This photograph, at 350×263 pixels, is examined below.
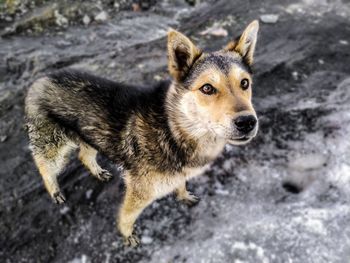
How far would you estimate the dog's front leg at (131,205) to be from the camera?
4.62m

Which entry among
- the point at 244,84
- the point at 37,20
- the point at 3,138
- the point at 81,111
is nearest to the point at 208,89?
the point at 244,84

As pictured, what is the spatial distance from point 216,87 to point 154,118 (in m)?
0.90

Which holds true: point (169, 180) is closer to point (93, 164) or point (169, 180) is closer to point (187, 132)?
point (187, 132)

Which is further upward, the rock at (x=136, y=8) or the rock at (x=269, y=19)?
the rock at (x=136, y=8)

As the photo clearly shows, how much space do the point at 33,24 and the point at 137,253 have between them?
6038 mm

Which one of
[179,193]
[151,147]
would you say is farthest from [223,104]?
[179,193]

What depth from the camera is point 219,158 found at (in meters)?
6.00

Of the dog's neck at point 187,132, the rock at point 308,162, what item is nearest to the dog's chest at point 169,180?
the dog's neck at point 187,132

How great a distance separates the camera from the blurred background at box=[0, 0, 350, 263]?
16.5ft

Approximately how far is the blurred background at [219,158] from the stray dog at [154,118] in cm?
50

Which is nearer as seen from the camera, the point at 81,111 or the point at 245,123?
the point at 245,123

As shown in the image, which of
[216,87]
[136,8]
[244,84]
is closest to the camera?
[216,87]

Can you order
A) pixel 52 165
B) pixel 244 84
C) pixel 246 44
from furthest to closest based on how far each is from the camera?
1. pixel 52 165
2. pixel 246 44
3. pixel 244 84

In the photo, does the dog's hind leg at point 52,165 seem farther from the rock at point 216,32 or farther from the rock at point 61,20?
the rock at point 61,20
